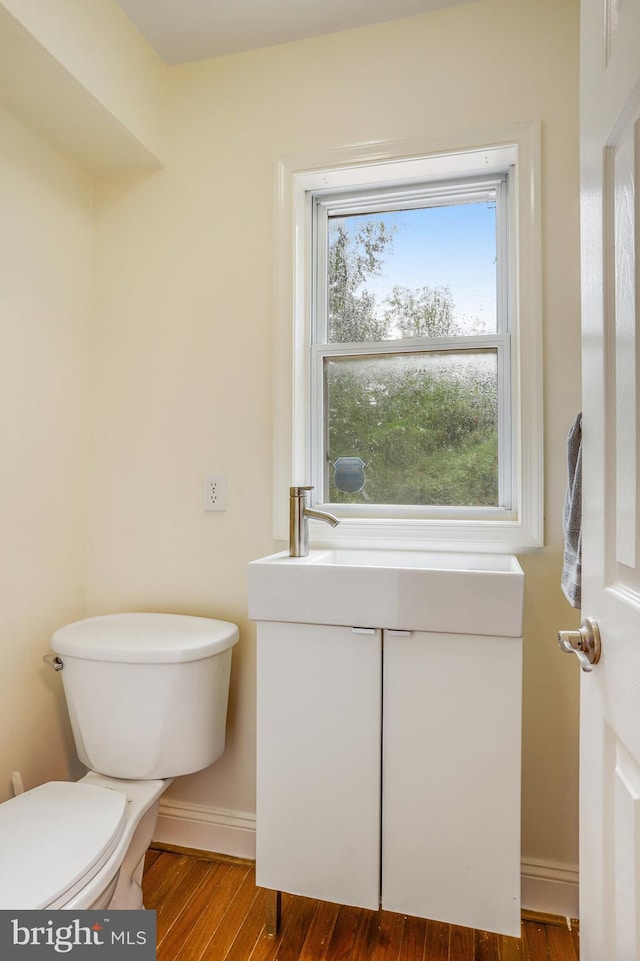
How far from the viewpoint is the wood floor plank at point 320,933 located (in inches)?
53.3

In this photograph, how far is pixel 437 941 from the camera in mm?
1398

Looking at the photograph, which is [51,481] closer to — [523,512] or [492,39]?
[523,512]

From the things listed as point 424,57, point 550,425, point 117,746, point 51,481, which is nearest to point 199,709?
point 117,746

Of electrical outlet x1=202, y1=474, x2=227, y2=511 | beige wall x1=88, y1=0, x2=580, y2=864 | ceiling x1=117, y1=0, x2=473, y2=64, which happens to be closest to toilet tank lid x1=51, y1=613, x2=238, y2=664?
beige wall x1=88, y1=0, x2=580, y2=864

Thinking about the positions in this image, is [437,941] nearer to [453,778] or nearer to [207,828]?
[453,778]

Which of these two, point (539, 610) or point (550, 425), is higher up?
point (550, 425)

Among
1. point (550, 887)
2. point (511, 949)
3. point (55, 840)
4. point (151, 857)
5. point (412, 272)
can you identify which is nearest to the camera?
point (55, 840)

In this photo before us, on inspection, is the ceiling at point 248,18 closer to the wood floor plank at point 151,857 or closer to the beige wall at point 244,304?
the beige wall at point 244,304

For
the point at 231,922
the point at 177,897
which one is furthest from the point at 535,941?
the point at 177,897

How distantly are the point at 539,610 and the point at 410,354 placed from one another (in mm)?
845

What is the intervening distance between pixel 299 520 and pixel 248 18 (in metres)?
1.44

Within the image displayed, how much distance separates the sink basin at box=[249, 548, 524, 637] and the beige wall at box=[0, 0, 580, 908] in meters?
0.36

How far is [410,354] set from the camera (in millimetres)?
1813

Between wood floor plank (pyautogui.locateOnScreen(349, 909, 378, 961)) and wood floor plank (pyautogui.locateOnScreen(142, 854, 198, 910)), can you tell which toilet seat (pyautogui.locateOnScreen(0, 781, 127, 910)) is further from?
wood floor plank (pyautogui.locateOnScreen(349, 909, 378, 961))
